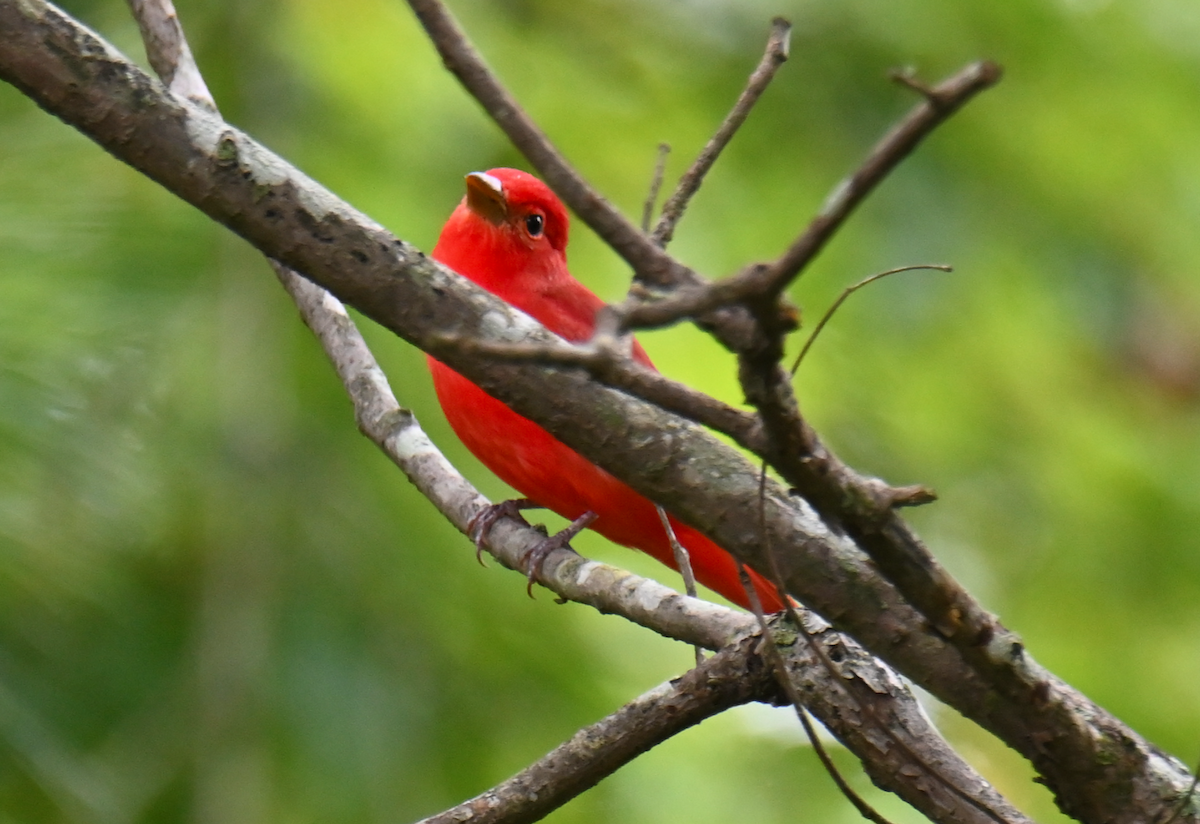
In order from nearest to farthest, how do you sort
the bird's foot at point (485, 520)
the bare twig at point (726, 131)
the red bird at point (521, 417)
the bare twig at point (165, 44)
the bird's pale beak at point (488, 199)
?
the bare twig at point (726, 131), the bare twig at point (165, 44), the bird's foot at point (485, 520), the red bird at point (521, 417), the bird's pale beak at point (488, 199)

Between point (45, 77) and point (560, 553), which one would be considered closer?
point (45, 77)

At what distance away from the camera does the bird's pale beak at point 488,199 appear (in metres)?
3.88

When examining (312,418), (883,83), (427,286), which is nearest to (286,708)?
(312,418)

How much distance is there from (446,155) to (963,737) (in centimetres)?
269

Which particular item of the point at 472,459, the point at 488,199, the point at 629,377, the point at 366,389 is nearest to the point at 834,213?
the point at 629,377

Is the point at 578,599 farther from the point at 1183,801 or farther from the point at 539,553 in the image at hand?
the point at 1183,801

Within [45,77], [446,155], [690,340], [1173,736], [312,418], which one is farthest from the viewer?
[690,340]

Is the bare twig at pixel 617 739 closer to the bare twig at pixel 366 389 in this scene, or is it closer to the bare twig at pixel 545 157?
the bare twig at pixel 366 389

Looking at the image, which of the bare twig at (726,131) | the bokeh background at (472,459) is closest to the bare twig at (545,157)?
the bare twig at (726,131)

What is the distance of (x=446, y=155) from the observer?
471 centimetres

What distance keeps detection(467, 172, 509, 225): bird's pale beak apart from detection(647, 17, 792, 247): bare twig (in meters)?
1.80

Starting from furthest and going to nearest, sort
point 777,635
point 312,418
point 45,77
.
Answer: point 312,418 < point 777,635 < point 45,77

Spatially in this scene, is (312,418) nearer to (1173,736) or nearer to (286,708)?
(286,708)

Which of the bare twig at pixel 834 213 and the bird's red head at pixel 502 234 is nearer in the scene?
the bare twig at pixel 834 213
